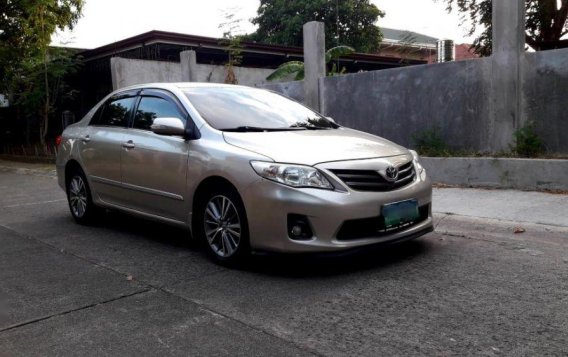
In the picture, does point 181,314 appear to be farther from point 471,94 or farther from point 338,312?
point 471,94

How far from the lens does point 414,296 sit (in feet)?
13.0

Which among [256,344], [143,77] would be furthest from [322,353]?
[143,77]

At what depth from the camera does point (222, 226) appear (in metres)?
4.82

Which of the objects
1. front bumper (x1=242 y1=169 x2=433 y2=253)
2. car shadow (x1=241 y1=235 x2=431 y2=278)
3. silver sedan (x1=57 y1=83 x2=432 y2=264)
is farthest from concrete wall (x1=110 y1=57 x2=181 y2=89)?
front bumper (x1=242 y1=169 x2=433 y2=253)

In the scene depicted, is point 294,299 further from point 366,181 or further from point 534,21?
point 534,21

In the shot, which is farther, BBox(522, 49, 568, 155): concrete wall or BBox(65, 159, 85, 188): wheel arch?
BBox(522, 49, 568, 155): concrete wall

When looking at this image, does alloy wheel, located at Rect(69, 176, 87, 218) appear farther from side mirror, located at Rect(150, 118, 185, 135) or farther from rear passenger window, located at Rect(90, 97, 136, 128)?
side mirror, located at Rect(150, 118, 185, 135)

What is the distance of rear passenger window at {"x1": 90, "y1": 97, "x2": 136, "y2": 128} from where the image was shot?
634 centimetres

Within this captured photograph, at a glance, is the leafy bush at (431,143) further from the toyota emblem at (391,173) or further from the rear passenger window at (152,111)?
the rear passenger window at (152,111)

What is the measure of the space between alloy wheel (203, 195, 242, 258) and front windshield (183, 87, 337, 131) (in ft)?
2.52

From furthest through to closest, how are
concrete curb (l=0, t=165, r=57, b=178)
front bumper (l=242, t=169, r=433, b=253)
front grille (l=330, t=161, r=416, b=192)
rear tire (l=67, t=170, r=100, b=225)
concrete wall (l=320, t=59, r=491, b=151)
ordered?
concrete curb (l=0, t=165, r=57, b=178), concrete wall (l=320, t=59, r=491, b=151), rear tire (l=67, t=170, r=100, b=225), front grille (l=330, t=161, r=416, b=192), front bumper (l=242, t=169, r=433, b=253)

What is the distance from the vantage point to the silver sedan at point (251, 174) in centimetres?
432

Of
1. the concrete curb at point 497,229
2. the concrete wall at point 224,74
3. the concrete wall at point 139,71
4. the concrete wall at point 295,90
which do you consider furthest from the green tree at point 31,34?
the concrete curb at point 497,229

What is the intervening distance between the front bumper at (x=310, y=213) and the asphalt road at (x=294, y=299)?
204 mm
